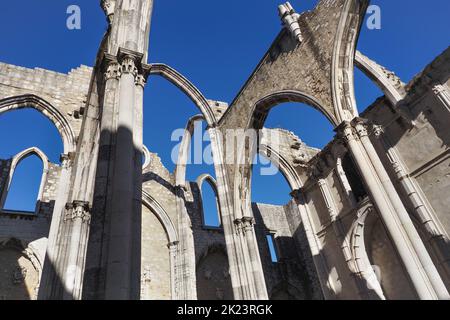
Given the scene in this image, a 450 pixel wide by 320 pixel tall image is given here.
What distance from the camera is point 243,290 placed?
28.3 ft

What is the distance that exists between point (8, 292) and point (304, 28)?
1257cm

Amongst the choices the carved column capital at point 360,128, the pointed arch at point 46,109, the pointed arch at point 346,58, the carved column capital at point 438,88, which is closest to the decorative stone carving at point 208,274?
the pointed arch at point 46,109

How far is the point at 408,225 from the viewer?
6.13 m

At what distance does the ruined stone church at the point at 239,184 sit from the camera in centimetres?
466

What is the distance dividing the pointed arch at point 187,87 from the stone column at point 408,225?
628 centimetres

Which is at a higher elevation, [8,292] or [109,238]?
[8,292]

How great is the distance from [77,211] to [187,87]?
6.66 metres

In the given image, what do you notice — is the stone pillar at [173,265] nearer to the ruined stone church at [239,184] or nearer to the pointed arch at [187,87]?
the ruined stone church at [239,184]

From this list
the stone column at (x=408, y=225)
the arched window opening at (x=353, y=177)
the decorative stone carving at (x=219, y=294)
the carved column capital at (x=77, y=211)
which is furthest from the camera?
the decorative stone carving at (x=219, y=294)

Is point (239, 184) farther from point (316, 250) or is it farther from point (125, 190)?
point (125, 190)

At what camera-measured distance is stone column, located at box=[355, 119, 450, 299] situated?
5.50 m
